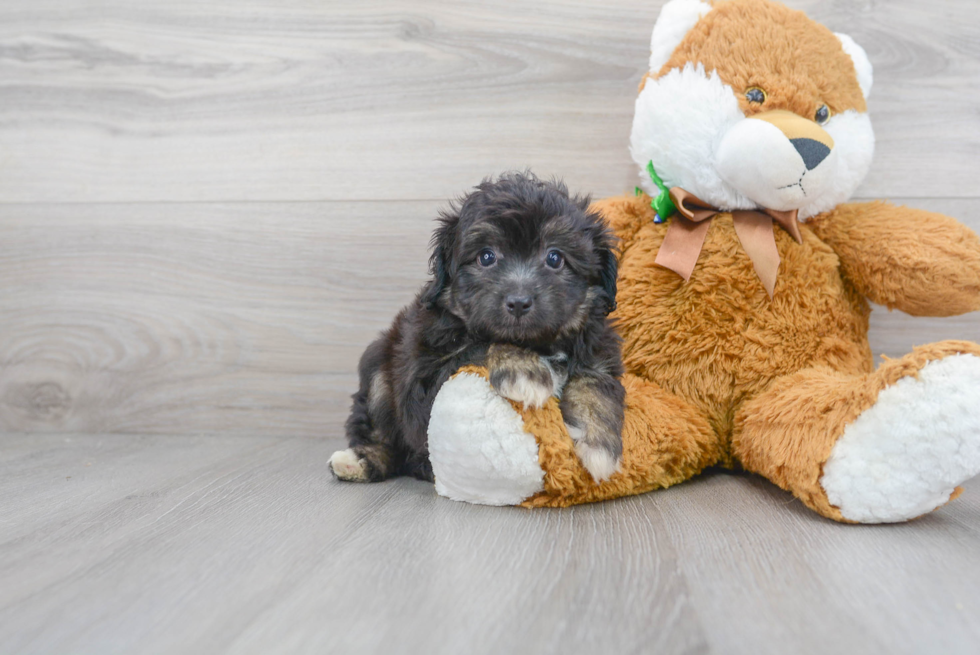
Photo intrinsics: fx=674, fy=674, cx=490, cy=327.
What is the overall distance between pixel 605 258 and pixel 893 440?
0.71 meters

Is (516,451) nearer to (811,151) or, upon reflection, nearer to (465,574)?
(465,574)

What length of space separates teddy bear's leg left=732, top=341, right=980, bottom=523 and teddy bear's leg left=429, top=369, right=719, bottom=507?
341 mm

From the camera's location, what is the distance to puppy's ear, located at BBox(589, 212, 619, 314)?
1606 millimetres

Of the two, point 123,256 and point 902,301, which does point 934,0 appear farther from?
point 123,256

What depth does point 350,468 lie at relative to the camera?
1.86 m

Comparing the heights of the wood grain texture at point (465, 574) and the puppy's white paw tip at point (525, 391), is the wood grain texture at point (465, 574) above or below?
below

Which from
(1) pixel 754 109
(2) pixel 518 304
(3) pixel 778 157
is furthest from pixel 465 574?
(1) pixel 754 109

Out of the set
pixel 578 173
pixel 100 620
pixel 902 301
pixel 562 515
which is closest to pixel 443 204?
pixel 578 173

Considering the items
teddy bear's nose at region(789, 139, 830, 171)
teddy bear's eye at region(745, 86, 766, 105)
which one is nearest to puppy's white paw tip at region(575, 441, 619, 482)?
teddy bear's nose at region(789, 139, 830, 171)

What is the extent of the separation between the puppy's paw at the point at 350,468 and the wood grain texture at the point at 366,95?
0.99 meters

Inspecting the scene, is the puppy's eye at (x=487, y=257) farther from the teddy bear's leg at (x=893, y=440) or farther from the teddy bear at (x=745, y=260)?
the teddy bear's leg at (x=893, y=440)

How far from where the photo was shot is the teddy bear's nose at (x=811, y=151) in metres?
1.69

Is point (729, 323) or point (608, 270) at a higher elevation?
point (608, 270)

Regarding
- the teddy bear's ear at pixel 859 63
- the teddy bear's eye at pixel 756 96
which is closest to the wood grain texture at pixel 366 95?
the teddy bear's ear at pixel 859 63
